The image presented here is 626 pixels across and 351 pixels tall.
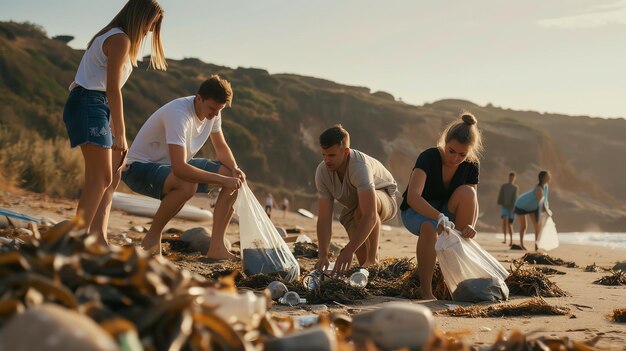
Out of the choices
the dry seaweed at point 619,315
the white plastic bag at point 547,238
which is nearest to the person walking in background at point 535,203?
the white plastic bag at point 547,238

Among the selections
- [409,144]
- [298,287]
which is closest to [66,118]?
[298,287]

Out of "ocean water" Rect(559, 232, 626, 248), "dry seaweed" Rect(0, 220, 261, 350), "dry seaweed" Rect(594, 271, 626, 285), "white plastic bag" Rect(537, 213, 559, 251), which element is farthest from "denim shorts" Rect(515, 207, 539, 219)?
"dry seaweed" Rect(0, 220, 261, 350)

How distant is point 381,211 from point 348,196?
586 mm

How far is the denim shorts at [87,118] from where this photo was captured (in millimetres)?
5355

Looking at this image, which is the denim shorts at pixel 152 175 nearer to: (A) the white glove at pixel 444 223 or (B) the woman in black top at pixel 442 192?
(B) the woman in black top at pixel 442 192

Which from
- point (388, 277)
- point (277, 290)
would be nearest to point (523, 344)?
point (277, 290)

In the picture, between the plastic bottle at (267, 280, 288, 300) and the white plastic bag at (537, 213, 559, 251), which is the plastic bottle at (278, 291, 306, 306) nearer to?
the plastic bottle at (267, 280, 288, 300)

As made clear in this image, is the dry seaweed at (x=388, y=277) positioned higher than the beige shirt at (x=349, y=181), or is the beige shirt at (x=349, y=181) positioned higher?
the beige shirt at (x=349, y=181)

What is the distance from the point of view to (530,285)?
6.00 metres

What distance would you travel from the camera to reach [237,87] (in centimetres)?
5669

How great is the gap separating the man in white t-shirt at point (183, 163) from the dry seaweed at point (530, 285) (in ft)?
7.57

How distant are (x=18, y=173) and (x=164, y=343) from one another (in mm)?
14051

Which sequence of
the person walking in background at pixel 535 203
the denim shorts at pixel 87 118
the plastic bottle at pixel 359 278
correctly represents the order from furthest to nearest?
the person walking in background at pixel 535 203 < the plastic bottle at pixel 359 278 < the denim shorts at pixel 87 118

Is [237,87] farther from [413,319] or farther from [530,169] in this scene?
[413,319]
